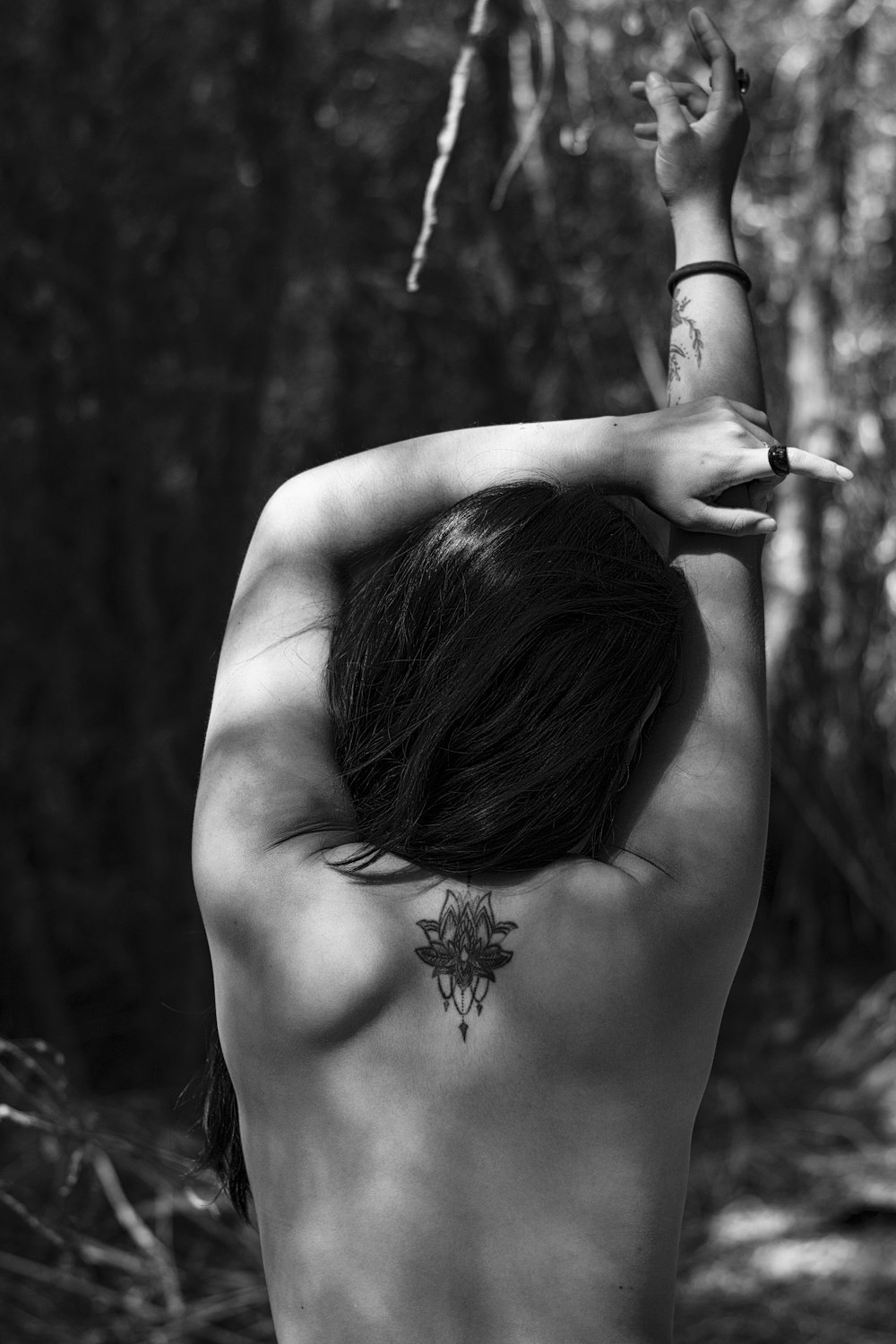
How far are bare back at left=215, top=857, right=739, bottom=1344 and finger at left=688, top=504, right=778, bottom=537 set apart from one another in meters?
0.37

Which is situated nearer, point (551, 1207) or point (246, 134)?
point (551, 1207)

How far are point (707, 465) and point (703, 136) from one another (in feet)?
1.43

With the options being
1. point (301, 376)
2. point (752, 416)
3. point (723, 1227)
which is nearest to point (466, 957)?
point (752, 416)

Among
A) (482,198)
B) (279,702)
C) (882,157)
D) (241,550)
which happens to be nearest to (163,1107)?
(241,550)

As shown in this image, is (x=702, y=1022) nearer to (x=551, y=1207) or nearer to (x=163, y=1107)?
(x=551, y=1207)

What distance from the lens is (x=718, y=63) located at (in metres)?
1.47

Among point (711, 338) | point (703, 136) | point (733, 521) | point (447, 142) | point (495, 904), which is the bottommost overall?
point (495, 904)

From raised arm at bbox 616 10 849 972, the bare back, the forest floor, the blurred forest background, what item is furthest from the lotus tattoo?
the blurred forest background

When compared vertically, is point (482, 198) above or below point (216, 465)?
above

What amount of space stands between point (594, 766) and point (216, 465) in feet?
10.2

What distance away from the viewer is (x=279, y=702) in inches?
47.5

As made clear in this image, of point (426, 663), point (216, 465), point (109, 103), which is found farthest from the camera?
point (216, 465)

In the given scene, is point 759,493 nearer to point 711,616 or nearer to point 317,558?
point 711,616

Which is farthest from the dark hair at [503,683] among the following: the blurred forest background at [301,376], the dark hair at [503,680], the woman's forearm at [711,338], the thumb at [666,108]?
the blurred forest background at [301,376]
